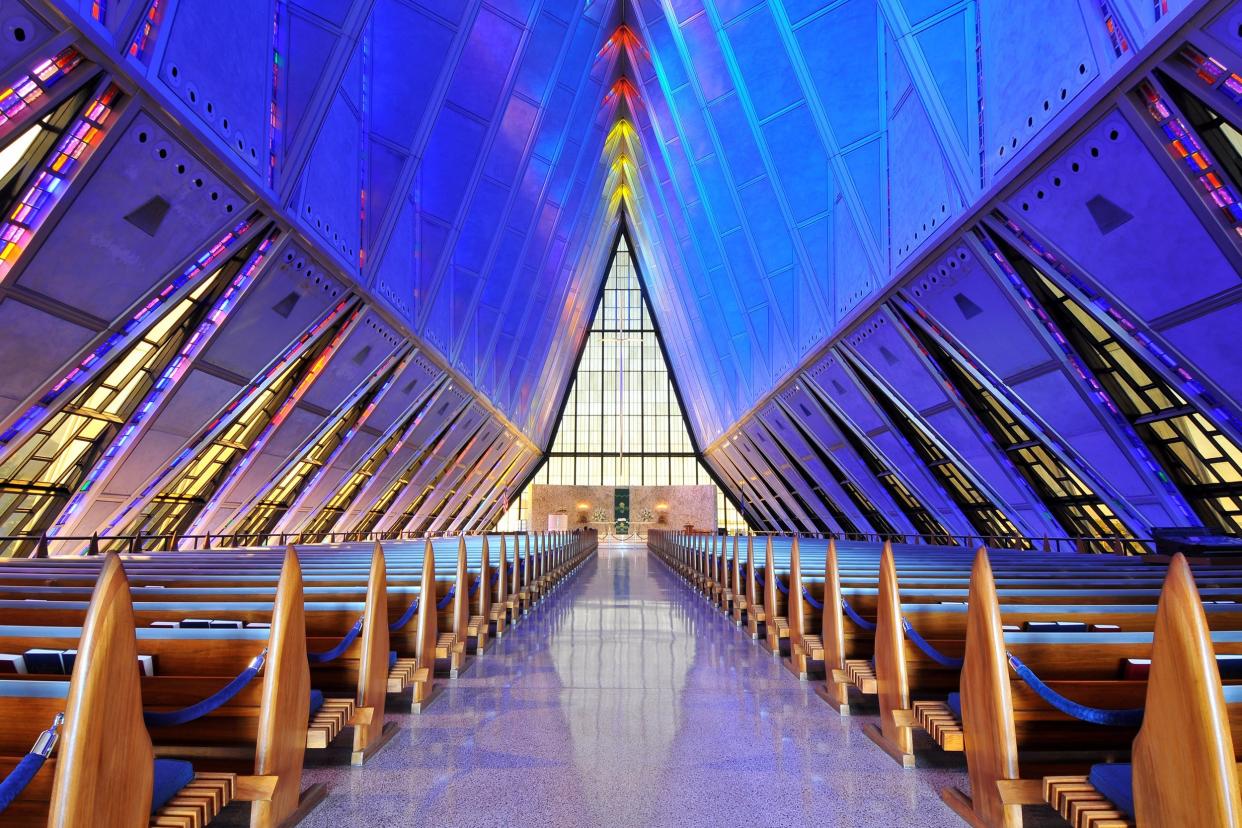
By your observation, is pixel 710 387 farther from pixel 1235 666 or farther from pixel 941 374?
pixel 1235 666

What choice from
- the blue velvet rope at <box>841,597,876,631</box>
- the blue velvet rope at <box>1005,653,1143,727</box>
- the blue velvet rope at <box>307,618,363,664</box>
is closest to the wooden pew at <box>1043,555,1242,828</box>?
the blue velvet rope at <box>1005,653,1143,727</box>

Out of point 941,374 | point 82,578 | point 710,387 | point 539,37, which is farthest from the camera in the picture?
point 710,387

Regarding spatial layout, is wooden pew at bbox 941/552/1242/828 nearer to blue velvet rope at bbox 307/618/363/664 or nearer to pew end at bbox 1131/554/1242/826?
pew end at bbox 1131/554/1242/826

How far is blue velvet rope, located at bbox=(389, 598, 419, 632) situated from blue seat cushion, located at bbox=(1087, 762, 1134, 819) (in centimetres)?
345

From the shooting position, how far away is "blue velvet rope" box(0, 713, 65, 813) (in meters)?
1.45

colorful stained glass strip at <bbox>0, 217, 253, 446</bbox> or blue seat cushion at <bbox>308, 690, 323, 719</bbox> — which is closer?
blue seat cushion at <bbox>308, 690, 323, 719</bbox>

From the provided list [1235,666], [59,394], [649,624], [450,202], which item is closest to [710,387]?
[450,202]

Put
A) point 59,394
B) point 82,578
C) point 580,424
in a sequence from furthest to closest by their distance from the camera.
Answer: point 580,424 < point 59,394 < point 82,578

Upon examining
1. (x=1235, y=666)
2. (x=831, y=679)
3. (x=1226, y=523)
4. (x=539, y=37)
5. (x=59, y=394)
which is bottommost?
(x=831, y=679)

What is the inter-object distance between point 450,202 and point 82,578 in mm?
8850

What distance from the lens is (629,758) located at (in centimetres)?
359

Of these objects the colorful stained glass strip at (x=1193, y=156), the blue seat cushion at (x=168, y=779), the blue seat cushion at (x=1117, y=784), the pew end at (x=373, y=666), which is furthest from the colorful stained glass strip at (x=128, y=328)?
the colorful stained glass strip at (x=1193, y=156)

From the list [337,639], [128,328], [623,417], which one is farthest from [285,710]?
[623,417]

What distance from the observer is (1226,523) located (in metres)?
8.34
